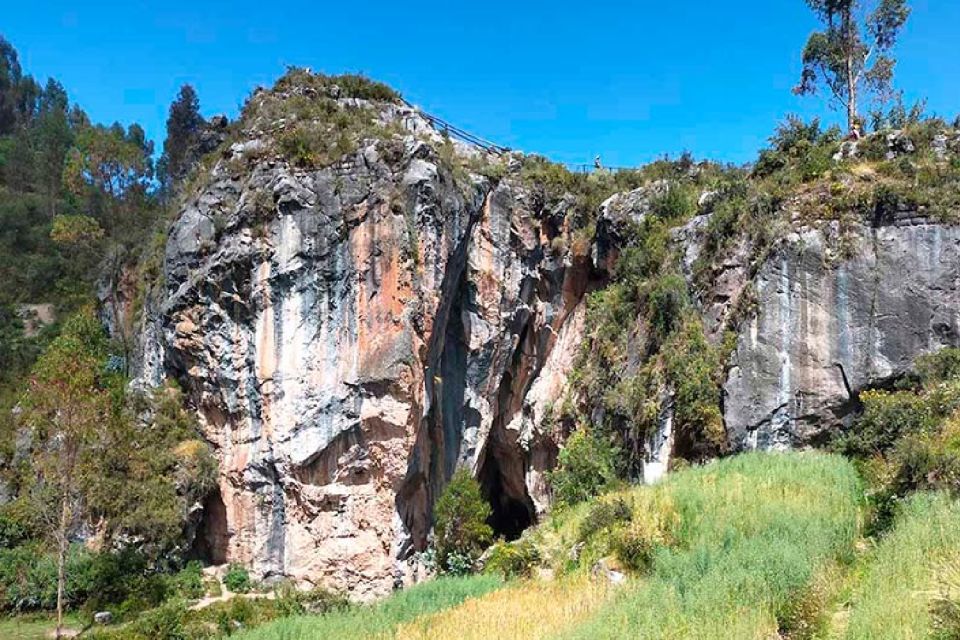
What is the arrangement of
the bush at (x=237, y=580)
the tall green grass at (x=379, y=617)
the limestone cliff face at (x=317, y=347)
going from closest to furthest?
the tall green grass at (x=379, y=617), the bush at (x=237, y=580), the limestone cliff face at (x=317, y=347)

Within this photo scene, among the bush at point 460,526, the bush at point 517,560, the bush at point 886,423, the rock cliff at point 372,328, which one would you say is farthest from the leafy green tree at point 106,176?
the bush at point 886,423

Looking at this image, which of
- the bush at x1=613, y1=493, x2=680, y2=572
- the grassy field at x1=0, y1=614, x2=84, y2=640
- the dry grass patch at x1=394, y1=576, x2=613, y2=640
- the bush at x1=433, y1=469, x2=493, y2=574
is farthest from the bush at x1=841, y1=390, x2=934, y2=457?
the grassy field at x1=0, y1=614, x2=84, y2=640

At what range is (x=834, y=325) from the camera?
18.3m

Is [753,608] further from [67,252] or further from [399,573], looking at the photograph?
[67,252]

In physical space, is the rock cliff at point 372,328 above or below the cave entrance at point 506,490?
above

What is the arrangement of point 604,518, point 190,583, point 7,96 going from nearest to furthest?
point 604,518, point 190,583, point 7,96

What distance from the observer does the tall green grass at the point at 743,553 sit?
6.88 metres

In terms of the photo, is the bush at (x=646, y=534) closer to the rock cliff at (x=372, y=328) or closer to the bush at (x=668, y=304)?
the rock cliff at (x=372, y=328)

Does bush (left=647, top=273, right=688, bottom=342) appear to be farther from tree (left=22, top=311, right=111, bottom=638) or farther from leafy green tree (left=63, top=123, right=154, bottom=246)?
leafy green tree (left=63, top=123, right=154, bottom=246)

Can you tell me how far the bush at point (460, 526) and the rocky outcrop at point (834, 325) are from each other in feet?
26.5

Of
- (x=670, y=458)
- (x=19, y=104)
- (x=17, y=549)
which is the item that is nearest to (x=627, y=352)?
(x=670, y=458)

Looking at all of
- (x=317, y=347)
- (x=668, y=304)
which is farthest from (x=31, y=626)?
(x=668, y=304)

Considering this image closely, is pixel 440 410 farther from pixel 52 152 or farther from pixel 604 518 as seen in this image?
pixel 52 152

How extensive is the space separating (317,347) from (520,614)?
14079 millimetres
